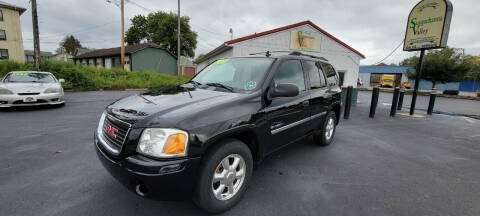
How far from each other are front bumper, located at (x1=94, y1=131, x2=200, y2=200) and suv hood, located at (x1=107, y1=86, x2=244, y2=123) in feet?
1.19

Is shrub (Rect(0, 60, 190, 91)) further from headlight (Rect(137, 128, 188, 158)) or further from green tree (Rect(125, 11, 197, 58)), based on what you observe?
green tree (Rect(125, 11, 197, 58))

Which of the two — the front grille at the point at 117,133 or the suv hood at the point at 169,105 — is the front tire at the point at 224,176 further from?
the front grille at the point at 117,133

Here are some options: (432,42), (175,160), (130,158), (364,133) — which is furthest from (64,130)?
(432,42)

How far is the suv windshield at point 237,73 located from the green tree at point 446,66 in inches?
1202

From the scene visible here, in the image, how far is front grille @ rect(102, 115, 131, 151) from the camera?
191 cm

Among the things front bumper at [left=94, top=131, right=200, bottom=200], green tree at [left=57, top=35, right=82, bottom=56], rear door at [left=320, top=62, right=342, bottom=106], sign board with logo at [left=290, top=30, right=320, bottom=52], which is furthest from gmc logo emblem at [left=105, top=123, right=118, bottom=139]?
green tree at [left=57, top=35, right=82, bottom=56]

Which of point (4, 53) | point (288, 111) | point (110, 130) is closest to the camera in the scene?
point (110, 130)

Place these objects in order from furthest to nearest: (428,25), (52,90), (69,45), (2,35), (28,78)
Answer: (69,45)
(2,35)
(428,25)
(28,78)
(52,90)

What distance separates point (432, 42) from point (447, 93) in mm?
22642

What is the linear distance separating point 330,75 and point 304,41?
35.9ft

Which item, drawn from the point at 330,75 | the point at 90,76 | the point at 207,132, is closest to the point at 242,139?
the point at 207,132

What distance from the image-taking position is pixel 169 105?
2072 mm

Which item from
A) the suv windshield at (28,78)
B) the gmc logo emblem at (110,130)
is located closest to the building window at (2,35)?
the suv windshield at (28,78)

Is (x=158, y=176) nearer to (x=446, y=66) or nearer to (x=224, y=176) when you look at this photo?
(x=224, y=176)
